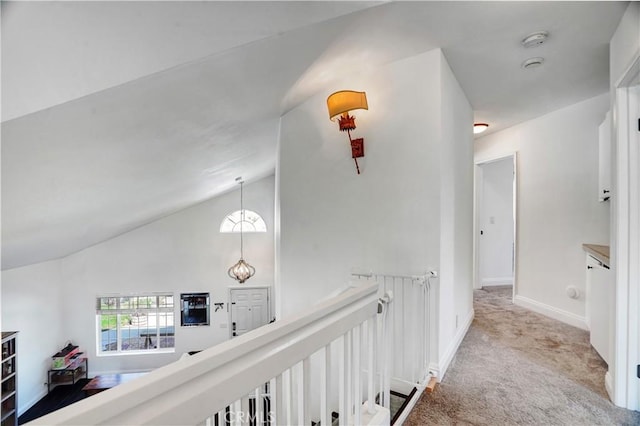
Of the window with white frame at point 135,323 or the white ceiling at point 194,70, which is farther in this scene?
the window with white frame at point 135,323

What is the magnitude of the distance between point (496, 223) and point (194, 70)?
572cm

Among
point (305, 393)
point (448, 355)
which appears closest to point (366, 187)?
point (448, 355)

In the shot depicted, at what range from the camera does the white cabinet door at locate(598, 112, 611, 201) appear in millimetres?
2971

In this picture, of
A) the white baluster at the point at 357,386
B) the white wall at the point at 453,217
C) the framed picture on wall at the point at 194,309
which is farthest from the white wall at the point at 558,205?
the framed picture on wall at the point at 194,309

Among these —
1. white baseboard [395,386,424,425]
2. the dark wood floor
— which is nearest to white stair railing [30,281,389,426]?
white baseboard [395,386,424,425]

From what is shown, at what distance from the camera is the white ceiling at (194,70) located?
1.27m

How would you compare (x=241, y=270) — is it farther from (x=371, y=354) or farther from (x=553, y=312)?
(x=371, y=354)

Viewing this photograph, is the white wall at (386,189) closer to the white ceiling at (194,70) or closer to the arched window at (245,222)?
the white ceiling at (194,70)

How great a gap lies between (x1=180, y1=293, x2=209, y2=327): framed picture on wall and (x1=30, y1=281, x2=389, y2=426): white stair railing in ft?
23.9

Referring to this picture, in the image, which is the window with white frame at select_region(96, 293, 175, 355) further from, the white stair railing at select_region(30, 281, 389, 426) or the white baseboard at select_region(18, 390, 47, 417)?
the white stair railing at select_region(30, 281, 389, 426)

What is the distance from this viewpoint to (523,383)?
86.8 inches

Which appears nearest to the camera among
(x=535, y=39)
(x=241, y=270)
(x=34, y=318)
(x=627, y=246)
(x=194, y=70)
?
(x=194, y=70)

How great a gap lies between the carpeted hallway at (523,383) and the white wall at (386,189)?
29 cm

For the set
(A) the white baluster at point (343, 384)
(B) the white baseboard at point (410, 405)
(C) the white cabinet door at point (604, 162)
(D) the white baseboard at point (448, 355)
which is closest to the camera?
(A) the white baluster at point (343, 384)
